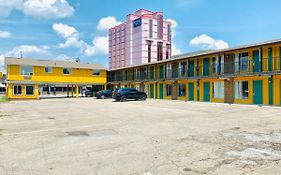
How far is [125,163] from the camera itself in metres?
5.33

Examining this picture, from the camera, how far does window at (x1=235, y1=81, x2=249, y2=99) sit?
22703mm

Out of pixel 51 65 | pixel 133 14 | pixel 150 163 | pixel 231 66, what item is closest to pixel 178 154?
pixel 150 163

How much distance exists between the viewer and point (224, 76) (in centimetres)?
2409

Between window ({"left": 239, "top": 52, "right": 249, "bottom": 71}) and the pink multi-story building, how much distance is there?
47.1m

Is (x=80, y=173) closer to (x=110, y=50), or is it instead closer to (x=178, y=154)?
(x=178, y=154)

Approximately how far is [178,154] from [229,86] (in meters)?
19.9

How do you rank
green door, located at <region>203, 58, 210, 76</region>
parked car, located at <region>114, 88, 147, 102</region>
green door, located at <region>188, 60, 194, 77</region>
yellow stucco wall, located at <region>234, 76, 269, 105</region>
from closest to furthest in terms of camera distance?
yellow stucco wall, located at <region>234, 76, 269, 105</region> < green door, located at <region>203, 58, 210, 76</region> < parked car, located at <region>114, 88, 147, 102</region> < green door, located at <region>188, 60, 194, 77</region>

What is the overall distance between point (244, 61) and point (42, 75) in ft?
97.5

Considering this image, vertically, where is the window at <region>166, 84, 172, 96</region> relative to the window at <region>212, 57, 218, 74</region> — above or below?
below

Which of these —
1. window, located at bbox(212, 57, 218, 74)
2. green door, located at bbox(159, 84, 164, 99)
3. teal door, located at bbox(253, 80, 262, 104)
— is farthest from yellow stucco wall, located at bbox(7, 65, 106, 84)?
teal door, located at bbox(253, 80, 262, 104)

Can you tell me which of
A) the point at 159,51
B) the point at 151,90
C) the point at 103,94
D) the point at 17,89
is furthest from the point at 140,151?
the point at 159,51

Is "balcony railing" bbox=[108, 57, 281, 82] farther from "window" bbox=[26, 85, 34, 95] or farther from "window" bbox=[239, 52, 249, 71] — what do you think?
"window" bbox=[26, 85, 34, 95]

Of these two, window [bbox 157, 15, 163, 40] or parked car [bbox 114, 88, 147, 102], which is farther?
window [bbox 157, 15, 163, 40]

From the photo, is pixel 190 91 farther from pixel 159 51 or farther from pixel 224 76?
pixel 159 51
